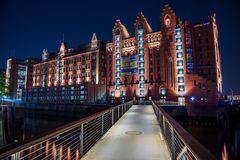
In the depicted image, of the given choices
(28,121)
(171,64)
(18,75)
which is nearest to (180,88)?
(171,64)

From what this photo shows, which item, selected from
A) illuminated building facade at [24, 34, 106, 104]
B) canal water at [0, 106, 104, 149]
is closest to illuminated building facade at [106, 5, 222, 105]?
illuminated building facade at [24, 34, 106, 104]

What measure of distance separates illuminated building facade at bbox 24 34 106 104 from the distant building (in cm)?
1057

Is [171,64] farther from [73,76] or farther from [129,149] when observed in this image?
[129,149]

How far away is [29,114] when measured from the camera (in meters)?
72.2

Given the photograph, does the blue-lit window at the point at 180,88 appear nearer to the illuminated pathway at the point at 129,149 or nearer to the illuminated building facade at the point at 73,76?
the illuminated building facade at the point at 73,76

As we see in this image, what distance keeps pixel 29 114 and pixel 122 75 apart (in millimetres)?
43825

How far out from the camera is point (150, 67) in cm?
7438

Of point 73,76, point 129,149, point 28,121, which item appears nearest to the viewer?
point 129,149

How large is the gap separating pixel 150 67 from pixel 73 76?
152 feet

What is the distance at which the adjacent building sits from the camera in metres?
65.6

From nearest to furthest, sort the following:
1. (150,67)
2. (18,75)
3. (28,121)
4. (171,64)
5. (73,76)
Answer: (28,121) < (171,64) < (150,67) < (73,76) < (18,75)

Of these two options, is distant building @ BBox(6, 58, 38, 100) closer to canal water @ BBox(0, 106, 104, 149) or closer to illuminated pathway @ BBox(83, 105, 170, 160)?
canal water @ BBox(0, 106, 104, 149)

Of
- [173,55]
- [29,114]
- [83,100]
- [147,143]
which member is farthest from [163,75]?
[147,143]

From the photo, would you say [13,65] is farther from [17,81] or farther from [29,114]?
[29,114]
